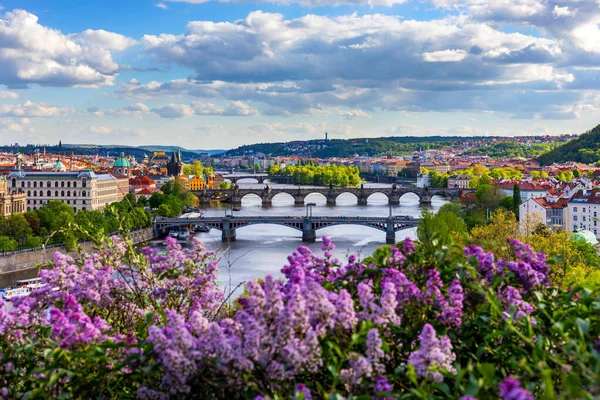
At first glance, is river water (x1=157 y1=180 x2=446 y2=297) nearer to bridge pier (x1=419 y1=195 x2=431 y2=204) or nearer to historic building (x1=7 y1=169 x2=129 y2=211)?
bridge pier (x1=419 y1=195 x2=431 y2=204)

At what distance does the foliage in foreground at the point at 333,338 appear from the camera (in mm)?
2936

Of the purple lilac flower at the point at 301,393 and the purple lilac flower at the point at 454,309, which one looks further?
the purple lilac flower at the point at 454,309

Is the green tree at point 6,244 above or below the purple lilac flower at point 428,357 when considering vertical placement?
below

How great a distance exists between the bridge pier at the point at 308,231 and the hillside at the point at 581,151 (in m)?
62.8

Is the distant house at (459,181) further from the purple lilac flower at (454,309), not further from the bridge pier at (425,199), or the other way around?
the purple lilac flower at (454,309)

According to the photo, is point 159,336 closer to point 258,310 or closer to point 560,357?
point 258,310

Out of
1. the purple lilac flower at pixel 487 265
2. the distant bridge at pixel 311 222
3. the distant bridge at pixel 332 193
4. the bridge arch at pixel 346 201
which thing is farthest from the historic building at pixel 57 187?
the purple lilac flower at pixel 487 265

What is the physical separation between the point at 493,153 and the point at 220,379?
165672mm

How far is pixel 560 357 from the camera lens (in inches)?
135

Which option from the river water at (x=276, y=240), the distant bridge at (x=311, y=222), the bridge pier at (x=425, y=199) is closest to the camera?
the river water at (x=276, y=240)

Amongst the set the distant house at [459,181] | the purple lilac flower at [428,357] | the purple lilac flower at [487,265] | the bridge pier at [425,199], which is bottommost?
the bridge pier at [425,199]

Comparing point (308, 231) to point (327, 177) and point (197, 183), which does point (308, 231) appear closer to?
point (197, 183)

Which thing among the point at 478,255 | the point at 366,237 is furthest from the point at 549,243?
the point at 366,237

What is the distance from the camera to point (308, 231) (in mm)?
37438
